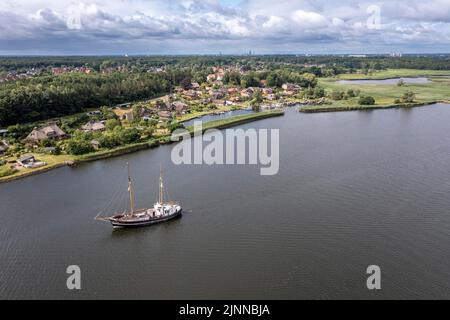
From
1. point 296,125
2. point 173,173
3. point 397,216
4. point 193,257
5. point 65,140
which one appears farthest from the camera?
point 296,125

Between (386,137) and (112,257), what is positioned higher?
(386,137)

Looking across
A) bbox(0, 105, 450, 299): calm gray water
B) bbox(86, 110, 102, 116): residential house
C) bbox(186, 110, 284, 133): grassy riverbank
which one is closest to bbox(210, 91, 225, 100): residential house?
bbox(186, 110, 284, 133): grassy riverbank

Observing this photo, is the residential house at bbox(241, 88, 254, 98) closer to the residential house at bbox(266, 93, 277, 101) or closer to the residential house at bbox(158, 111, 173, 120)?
the residential house at bbox(266, 93, 277, 101)

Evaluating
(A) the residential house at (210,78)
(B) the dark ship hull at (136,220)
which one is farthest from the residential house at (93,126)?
(A) the residential house at (210,78)

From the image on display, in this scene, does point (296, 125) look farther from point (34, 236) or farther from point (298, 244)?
point (34, 236)

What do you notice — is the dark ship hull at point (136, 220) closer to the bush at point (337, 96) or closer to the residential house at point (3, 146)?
the residential house at point (3, 146)
